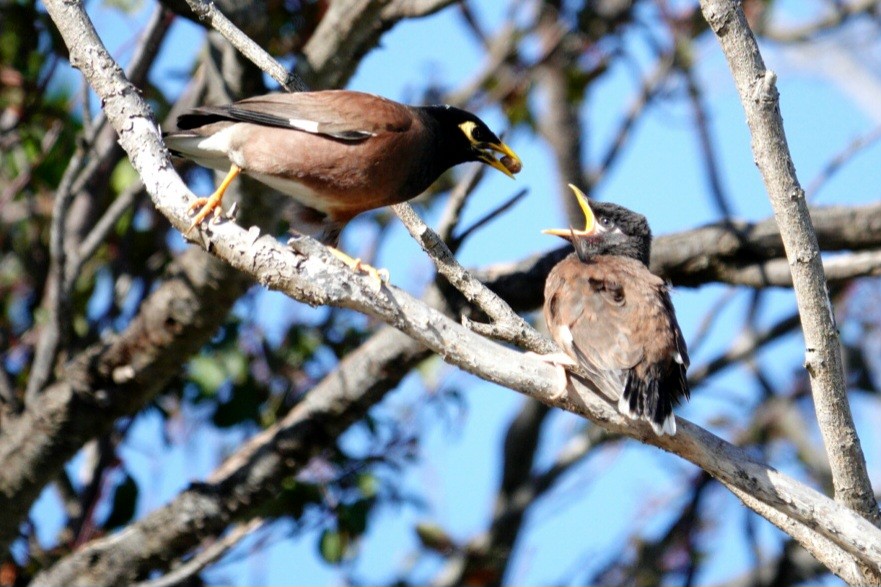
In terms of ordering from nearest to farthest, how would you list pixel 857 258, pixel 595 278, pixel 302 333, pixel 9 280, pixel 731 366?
pixel 595 278 < pixel 857 258 < pixel 302 333 < pixel 9 280 < pixel 731 366

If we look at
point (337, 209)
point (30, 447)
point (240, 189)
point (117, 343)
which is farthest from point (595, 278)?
point (30, 447)

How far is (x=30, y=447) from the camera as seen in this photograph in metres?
5.01

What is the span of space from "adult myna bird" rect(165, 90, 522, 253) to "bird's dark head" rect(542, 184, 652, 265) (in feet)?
2.73

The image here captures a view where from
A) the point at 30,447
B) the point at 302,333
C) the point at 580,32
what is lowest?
the point at 30,447

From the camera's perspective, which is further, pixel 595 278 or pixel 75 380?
pixel 75 380

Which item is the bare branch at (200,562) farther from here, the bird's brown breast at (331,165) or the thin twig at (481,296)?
the thin twig at (481,296)

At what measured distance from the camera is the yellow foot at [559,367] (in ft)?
10.9

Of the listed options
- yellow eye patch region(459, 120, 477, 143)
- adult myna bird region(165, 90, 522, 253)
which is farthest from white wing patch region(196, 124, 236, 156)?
yellow eye patch region(459, 120, 477, 143)

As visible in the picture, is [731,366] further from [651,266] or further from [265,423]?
[265,423]

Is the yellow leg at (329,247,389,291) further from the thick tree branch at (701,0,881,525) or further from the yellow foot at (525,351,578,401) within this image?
the thick tree branch at (701,0,881,525)

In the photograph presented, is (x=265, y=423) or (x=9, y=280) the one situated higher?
(x=9, y=280)

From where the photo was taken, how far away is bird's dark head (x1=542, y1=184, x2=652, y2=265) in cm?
496

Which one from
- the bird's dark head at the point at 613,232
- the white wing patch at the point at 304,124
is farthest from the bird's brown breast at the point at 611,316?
the white wing patch at the point at 304,124

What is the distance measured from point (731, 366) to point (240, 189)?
11.5 feet
